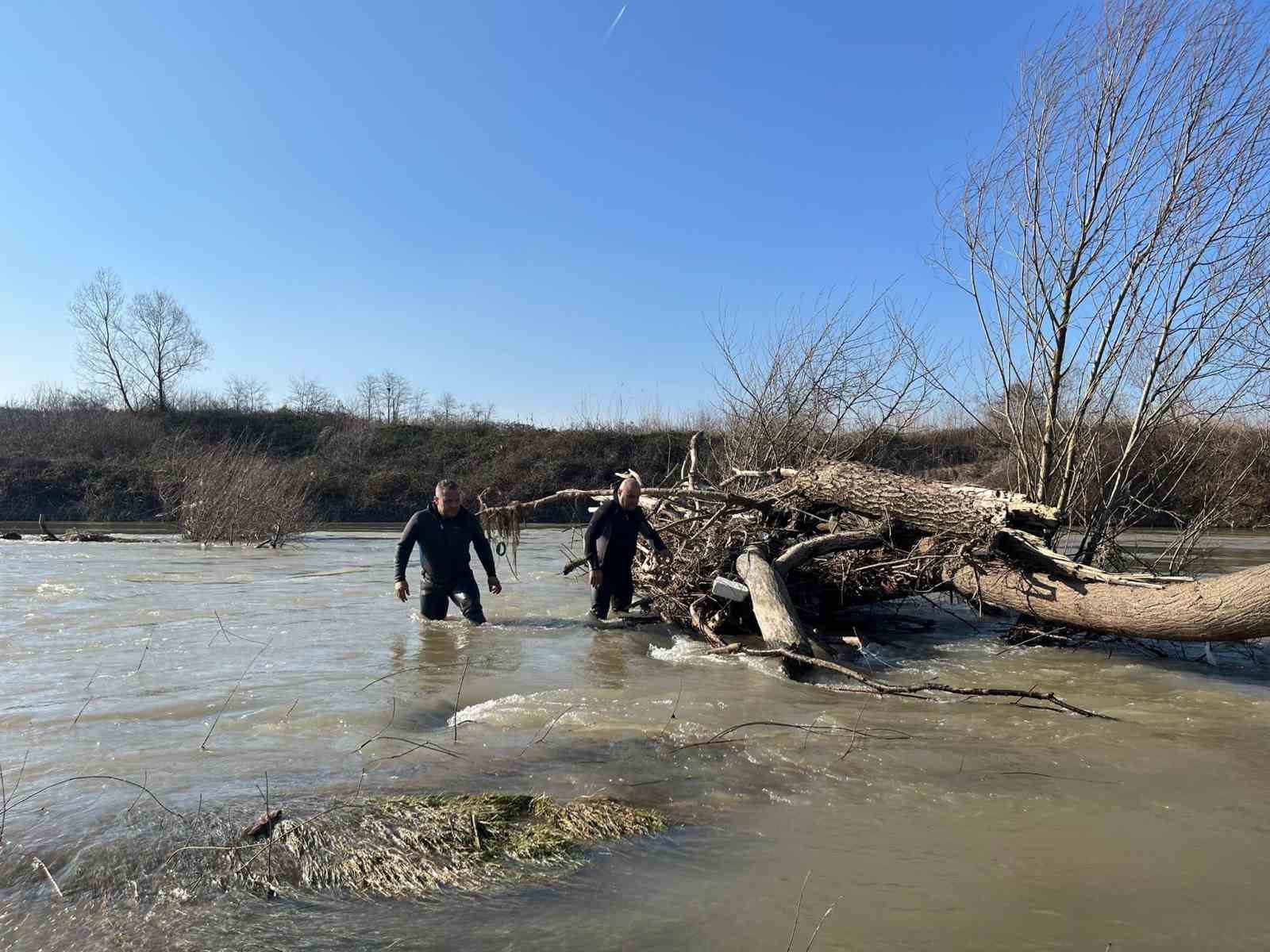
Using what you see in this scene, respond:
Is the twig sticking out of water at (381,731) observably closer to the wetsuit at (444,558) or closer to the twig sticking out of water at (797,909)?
the twig sticking out of water at (797,909)

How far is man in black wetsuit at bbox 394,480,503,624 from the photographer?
8.40m

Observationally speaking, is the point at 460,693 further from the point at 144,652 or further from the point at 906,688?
the point at 144,652

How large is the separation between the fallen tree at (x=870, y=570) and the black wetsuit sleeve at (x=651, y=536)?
0.65 feet

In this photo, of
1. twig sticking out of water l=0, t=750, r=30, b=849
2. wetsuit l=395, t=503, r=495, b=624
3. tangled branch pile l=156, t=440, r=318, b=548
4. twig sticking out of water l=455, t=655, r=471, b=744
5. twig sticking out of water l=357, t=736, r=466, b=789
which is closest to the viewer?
twig sticking out of water l=0, t=750, r=30, b=849

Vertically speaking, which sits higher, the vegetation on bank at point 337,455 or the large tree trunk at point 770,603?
the vegetation on bank at point 337,455

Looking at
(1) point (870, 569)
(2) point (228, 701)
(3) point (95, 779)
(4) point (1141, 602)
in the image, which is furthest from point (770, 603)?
(3) point (95, 779)

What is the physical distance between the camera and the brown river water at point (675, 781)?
104 inches

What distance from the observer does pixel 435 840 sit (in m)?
3.13

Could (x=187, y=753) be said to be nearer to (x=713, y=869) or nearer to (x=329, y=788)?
(x=329, y=788)

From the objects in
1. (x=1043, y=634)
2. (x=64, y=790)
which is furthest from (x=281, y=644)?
(x=1043, y=634)

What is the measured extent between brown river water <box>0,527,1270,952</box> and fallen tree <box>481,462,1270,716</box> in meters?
0.53

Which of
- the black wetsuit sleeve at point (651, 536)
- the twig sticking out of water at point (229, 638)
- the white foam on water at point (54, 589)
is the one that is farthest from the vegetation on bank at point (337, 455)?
the black wetsuit sleeve at point (651, 536)

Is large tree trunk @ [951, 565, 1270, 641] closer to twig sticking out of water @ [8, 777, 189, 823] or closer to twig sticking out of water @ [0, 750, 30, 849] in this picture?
twig sticking out of water @ [8, 777, 189, 823]

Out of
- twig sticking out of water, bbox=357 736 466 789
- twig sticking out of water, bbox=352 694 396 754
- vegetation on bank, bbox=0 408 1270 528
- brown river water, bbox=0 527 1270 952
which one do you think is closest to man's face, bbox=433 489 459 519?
brown river water, bbox=0 527 1270 952
